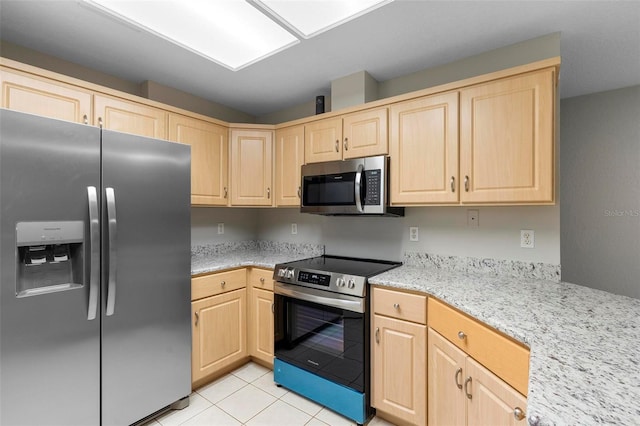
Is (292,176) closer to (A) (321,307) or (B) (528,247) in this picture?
(A) (321,307)

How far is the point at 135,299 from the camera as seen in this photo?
1.72 metres

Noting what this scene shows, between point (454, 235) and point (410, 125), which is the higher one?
point (410, 125)

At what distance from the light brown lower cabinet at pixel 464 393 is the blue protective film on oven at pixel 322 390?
17.3 inches

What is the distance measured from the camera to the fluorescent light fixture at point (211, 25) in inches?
61.5

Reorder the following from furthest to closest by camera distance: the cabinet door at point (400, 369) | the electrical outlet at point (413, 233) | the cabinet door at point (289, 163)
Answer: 1. the cabinet door at point (289, 163)
2. the electrical outlet at point (413, 233)
3. the cabinet door at point (400, 369)

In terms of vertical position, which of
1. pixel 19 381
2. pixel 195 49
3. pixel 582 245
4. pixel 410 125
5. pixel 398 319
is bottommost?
pixel 19 381

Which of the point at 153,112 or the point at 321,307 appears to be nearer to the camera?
the point at 321,307

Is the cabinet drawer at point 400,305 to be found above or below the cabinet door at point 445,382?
above

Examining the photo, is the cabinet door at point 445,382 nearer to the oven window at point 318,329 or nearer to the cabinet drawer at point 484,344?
the cabinet drawer at point 484,344

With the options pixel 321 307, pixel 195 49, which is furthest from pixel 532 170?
pixel 195 49

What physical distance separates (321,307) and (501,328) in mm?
1146

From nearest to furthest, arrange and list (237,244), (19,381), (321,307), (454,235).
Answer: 1. (19,381)
2. (321,307)
3. (454,235)
4. (237,244)

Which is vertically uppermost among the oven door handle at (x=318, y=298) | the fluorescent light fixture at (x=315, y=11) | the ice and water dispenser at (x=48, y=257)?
the fluorescent light fixture at (x=315, y=11)

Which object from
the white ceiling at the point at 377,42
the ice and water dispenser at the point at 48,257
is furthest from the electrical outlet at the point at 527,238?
the ice and water dispenser at the point at 48,257
